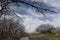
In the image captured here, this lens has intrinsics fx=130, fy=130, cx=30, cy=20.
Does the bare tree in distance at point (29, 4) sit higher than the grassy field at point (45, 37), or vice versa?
the bare tree in distance at point (29, 4)

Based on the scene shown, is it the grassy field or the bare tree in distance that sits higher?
the bare tree in distance

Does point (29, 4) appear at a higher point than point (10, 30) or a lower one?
higher

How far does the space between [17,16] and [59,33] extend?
0.95 meters

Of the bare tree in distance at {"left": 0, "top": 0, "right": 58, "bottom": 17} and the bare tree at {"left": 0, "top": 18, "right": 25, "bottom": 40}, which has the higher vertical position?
the bare tree in distance at {"left": 0, "top": 0, "right": 58, "bottom": 17}

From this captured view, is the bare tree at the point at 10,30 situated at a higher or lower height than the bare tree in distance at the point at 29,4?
lower

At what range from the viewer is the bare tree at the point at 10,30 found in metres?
2.68

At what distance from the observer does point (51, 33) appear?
2.65m

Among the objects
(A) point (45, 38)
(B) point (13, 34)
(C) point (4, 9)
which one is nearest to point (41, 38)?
(A) point (45, 38)

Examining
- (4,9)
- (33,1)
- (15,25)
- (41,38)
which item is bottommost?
(41,38)

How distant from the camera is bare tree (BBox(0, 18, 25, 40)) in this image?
2.68 meters

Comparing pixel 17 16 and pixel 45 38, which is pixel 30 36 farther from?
pixel 17 16

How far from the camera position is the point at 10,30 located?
2725 millimetres

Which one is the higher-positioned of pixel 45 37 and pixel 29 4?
pixel 29 4

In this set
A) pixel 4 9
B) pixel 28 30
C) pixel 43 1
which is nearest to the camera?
pixel 4 9
